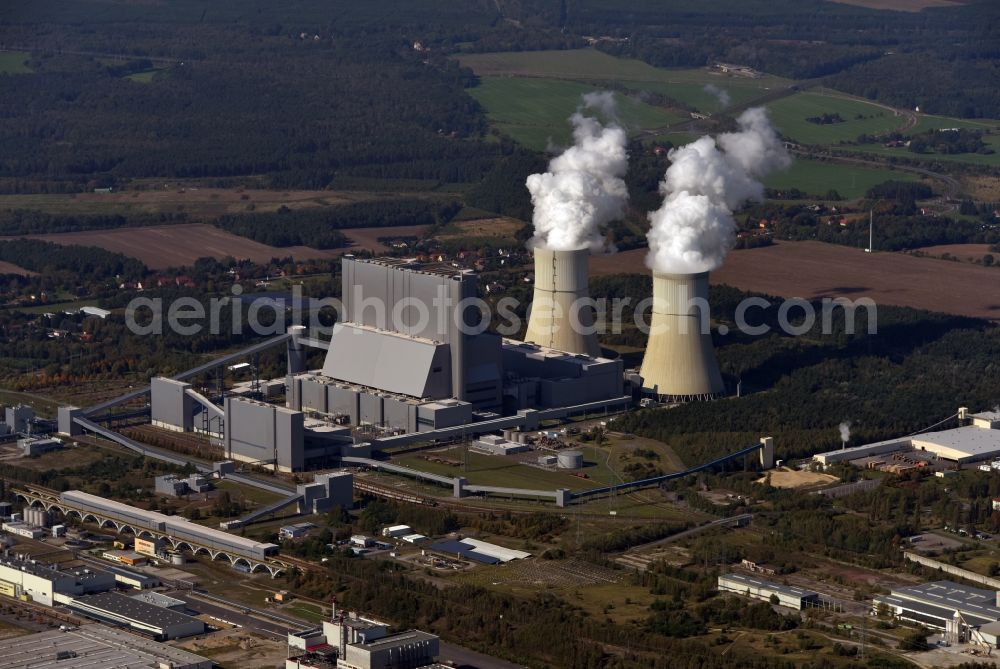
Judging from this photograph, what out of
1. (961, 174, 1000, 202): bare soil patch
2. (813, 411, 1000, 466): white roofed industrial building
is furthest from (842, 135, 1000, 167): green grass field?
(813, 411, 1000, 466): white roofed industrial building

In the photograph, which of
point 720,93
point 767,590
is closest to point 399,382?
point 767,590

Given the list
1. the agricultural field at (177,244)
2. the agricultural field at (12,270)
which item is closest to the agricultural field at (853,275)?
the agricultural field at (177,244)

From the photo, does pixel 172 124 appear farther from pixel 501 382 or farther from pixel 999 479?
pixel 999 479

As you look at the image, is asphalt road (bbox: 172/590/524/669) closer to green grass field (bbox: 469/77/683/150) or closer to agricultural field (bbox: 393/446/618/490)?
agricultural field (bbox: 393/446/618/490)

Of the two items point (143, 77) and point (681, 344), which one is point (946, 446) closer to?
point (681, 344)

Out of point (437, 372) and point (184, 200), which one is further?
point (184, 200)

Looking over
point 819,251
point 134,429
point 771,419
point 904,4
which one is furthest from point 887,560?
point 904,4

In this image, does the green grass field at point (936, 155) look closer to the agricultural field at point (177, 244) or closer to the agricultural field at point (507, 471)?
the agricultural field at point (177, 244)
